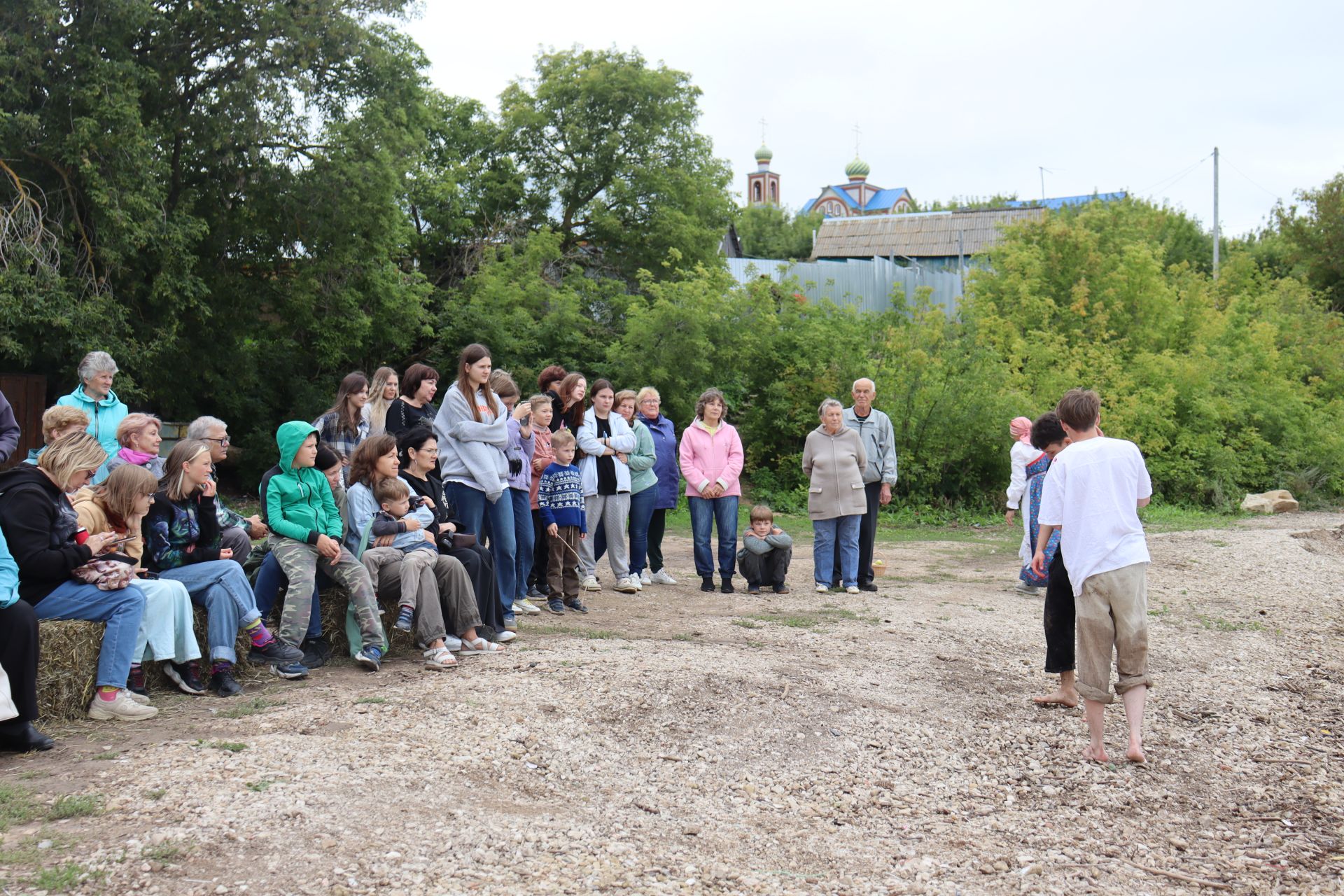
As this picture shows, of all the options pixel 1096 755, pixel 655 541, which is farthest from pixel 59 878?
pixel 655 541

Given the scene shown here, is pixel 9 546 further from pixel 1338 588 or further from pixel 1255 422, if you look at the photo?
pixel 1255 422

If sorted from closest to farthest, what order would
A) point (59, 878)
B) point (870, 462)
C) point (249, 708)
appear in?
1. point (59, 878)
2. point (249, 708)
3. point (870, 462)

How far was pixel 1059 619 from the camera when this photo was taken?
6215mm

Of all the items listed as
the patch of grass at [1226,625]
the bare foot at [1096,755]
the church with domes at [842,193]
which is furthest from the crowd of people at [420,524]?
the church with domes at [842,193]

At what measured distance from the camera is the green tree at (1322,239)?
39.8 m

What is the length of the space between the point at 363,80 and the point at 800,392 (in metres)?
10.3

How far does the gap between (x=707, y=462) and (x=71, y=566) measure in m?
5.84

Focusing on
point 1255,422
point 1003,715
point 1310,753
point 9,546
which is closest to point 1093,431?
point 1003,715

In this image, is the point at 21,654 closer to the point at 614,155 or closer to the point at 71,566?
the point at 71,566

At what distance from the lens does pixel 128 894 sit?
347 centimetres

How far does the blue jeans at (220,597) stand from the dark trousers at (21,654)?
1024mm

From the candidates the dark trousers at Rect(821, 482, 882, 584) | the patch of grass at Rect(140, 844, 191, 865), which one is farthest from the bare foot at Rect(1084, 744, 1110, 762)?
the dark trousers at Rect(821, 482, 882, 584)

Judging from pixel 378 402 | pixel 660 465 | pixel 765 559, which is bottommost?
pixel 765 559

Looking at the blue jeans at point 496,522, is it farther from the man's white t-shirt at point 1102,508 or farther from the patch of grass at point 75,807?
the man's white t-shirt at point 1102,508
